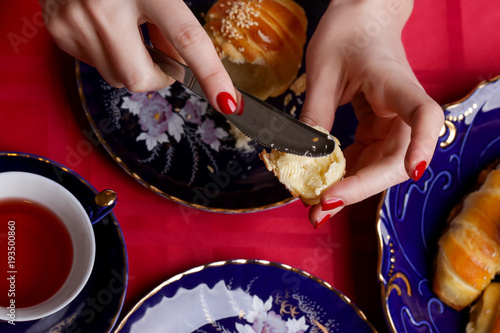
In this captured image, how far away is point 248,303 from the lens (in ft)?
2.66

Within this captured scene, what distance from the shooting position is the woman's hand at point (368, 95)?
0.67 m

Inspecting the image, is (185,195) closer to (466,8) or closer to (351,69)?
(351,69)

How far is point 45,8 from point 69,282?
43cm

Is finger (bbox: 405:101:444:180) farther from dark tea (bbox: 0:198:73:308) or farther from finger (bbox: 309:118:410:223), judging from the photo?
dark tea (bbox: 0:198:73:308)

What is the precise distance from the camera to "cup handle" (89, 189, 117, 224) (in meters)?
0.70

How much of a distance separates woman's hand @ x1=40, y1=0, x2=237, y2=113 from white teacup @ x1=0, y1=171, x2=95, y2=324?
201 millimetres

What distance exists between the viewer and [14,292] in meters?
0.72

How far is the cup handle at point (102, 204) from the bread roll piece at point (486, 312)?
689mm

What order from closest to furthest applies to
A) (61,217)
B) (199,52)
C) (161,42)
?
1. (199,52)
2. (61,217)
3. (161,42)

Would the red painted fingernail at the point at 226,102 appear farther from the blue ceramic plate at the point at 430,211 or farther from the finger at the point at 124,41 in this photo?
the blue ceramic plate at the point at 430,211

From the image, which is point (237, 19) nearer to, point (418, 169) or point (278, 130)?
point (278, 130)

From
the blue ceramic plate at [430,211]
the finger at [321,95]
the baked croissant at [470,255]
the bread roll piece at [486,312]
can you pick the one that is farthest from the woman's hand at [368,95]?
the bread roll piece at [486,312]

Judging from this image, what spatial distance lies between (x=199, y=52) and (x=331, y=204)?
0.95 ft

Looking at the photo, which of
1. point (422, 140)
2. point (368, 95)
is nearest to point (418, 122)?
point (422, 140)
